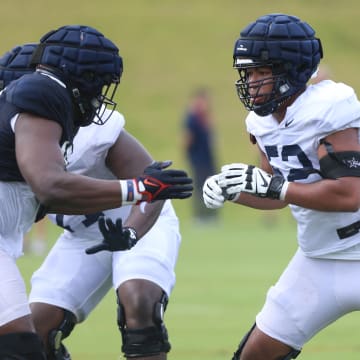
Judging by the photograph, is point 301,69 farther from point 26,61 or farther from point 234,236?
point 234,236

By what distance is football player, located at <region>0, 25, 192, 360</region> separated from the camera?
5004mm

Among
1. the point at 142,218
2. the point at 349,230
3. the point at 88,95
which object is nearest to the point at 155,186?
the point at 88,95

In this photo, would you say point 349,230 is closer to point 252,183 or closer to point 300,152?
point 300,152

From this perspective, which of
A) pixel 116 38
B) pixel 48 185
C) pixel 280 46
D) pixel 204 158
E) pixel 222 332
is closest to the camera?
pixel 48 185

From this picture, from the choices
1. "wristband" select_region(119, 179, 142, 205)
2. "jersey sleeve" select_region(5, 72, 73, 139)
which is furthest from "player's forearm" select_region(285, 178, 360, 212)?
"jersey sleeve" select_region(5, 72, 73, 139)

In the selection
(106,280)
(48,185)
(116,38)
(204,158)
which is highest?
(48,185)

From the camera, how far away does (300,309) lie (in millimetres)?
5691

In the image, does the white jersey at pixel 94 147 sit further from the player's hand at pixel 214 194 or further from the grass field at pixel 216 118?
the grass field at pixel 216 118

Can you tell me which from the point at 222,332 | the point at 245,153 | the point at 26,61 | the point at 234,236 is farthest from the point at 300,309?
the point at 245,153

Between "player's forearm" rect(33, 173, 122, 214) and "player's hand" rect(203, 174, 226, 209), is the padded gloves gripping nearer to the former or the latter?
"player's hand" rect(203, 174, 226, 209)

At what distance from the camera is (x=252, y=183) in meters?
5.34

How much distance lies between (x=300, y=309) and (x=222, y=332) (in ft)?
10.5

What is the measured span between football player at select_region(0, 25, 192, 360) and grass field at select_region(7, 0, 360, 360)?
2709 millimetres

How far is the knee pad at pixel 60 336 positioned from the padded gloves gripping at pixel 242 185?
1.43 meters
